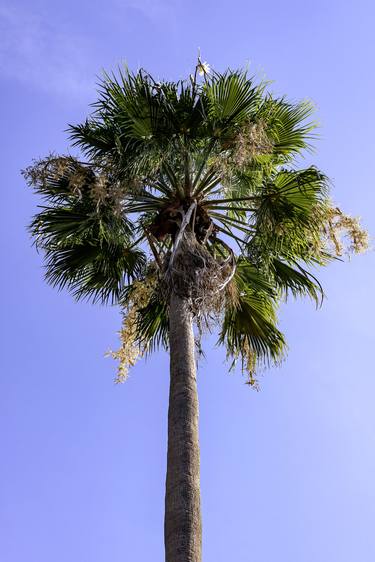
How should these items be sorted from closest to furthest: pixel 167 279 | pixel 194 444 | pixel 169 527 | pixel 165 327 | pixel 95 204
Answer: pixel 169 527 → pixel 194 444 → pixel 167 279 → pixel 95 204 → pixel 165 327

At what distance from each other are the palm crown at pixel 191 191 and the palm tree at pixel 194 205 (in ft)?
0.05

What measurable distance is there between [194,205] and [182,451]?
378cm

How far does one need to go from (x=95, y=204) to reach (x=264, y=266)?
2373mm

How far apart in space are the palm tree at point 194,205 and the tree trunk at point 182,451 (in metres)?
0.35

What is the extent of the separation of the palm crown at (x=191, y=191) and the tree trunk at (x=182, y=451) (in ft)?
2.36

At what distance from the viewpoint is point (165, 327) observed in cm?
1234

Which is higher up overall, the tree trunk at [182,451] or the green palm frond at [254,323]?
the green palm frond at [254,323]

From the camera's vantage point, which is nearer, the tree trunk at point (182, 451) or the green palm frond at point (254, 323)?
the tree trunk at point (182, 451)

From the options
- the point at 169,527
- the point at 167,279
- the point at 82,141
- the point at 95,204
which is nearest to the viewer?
the point at 169,527

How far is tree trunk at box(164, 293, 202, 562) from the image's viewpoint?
23.4 ft

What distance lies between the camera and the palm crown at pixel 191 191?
10.6m

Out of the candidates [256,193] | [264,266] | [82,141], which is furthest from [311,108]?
[82,141]

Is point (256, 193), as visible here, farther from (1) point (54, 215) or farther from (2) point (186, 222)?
(1) point (54, 215)

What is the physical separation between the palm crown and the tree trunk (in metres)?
0.72
